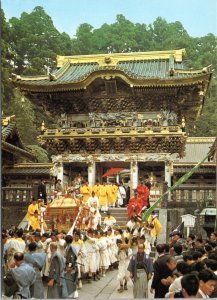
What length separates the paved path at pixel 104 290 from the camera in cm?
884

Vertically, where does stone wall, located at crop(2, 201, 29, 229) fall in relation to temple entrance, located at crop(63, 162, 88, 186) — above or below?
below

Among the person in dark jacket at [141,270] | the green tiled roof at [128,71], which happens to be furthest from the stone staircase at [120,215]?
the person in dark jacket at [141,270]

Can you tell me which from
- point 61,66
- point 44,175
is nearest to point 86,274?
point 44,175

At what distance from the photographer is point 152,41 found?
811 inches

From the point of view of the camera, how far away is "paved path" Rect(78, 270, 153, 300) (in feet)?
29.0

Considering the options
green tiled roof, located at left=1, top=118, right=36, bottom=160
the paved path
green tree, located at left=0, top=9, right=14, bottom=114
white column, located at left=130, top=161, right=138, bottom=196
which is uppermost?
green tree, located at left=0, top=9, right=14, bottom=114

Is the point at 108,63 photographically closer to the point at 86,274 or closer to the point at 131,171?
the point at 131,171

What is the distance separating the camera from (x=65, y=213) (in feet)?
45.9

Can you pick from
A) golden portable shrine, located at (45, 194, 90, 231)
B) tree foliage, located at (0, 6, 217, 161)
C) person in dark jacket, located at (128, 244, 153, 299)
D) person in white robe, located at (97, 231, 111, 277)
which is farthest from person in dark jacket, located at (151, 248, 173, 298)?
tree foliage, located at (0, 6, 217, 161)

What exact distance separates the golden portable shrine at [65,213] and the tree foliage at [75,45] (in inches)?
235

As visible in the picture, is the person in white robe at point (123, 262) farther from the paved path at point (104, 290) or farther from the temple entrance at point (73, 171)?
the temple entrance at point (73, 171)

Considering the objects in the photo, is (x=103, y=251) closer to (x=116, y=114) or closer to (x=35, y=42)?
(x=35, y=42)

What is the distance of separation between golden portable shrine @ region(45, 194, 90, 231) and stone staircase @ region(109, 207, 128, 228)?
76.2 inches

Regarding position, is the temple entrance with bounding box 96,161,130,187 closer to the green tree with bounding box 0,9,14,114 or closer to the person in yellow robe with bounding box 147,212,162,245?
the green tree with bounding box 0,9,14,114
